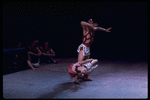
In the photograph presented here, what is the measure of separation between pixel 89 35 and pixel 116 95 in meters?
1.64

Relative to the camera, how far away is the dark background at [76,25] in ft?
28.4

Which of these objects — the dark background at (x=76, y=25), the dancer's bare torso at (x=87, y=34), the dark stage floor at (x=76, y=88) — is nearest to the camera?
Result: the dark stage floor at (x=76, y=88)

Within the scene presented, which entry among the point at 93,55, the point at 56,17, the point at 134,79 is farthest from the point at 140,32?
the point at 134,79

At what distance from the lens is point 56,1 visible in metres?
8.59

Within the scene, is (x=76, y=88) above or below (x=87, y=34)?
below

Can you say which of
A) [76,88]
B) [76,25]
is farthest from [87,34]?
[76,25]

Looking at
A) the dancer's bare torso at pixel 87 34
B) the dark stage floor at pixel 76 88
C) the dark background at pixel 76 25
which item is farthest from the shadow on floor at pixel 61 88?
the dark background at pixel 76 25

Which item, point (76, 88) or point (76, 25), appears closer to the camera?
point (76, 88)

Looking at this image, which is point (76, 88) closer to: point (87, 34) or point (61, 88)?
point (61, 88)

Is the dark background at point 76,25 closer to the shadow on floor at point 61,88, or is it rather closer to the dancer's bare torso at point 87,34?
the dancer's bare torso at point 87,34

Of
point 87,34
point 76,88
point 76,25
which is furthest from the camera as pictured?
point 76,25

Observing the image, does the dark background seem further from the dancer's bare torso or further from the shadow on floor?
the shadow on floor

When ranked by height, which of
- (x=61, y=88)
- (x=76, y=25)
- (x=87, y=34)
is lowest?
(x=61, y=88)

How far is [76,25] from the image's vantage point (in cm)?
954
